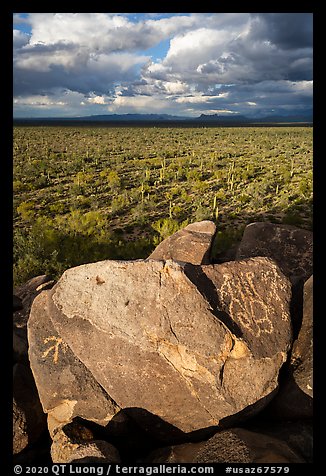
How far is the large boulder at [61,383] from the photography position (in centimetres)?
612

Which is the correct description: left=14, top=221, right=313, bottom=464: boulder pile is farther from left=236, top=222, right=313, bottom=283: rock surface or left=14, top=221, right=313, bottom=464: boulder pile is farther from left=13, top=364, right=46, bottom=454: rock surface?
left=236, top=222, right=313, bottom=283: rock surface

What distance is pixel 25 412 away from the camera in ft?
22.1

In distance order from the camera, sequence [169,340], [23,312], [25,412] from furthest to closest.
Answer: [23,312] → [25,412] → [169,340]

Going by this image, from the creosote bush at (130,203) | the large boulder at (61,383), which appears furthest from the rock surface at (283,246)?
the large boulder at (61,383)

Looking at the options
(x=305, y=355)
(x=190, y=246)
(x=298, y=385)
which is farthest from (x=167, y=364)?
(x=190, y=246)

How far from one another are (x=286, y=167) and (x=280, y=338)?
141ft

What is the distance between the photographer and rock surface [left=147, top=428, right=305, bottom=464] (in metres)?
4.83

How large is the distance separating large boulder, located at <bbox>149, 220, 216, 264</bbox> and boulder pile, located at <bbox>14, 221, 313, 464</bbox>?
408 cm

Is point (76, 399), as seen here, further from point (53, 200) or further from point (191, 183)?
point (191, 183)

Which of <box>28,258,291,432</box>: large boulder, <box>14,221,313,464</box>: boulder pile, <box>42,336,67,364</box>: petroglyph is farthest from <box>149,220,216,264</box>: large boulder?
<box>42,336,67,364</box>: petroglyph

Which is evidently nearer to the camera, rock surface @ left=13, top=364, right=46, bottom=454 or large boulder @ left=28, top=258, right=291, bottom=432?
large boulder @ left=28, top=258, right=291, bottom=432

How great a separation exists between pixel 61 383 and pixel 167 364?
82.5 inches

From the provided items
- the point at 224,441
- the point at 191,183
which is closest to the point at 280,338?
the point at 224,441

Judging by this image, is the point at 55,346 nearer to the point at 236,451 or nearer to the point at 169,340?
the point at 169,340
